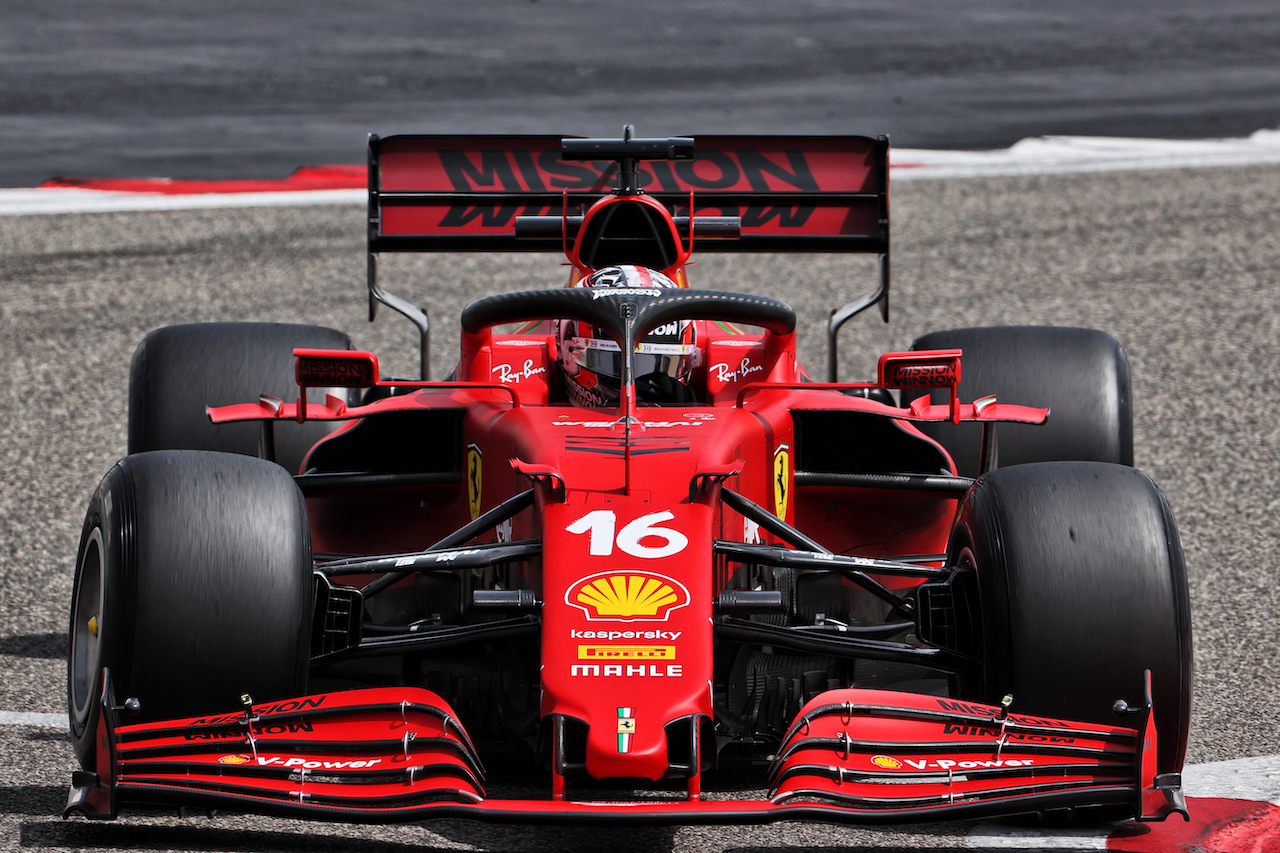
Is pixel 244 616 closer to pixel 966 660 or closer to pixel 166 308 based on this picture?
pixel 966 660

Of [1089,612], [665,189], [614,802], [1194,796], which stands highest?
[665,189]

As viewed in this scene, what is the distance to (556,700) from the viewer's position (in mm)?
3998

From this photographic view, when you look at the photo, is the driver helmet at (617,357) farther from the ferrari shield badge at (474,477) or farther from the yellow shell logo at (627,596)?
the yellow shell logo at (627,596)

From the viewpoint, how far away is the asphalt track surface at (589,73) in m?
14.0

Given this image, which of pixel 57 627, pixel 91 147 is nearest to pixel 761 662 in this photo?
pixel 57 627

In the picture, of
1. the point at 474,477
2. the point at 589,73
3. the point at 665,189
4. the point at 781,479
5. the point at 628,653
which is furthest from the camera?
the point at 589,73

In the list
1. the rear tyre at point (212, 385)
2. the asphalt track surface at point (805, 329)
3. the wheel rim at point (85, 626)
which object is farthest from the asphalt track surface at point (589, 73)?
the wheel rim at point (85, 626)

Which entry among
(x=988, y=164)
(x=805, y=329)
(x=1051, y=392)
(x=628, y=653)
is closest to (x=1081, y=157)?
(x=988, y=164)

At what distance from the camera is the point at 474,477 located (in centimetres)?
531

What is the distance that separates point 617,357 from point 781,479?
0.61 metres

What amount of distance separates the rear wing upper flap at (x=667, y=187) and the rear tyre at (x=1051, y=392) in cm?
79

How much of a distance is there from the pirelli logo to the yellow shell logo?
0.08 metres

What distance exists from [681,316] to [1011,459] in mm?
1892

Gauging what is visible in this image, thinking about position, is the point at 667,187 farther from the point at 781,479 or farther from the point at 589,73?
the point at 589,73
